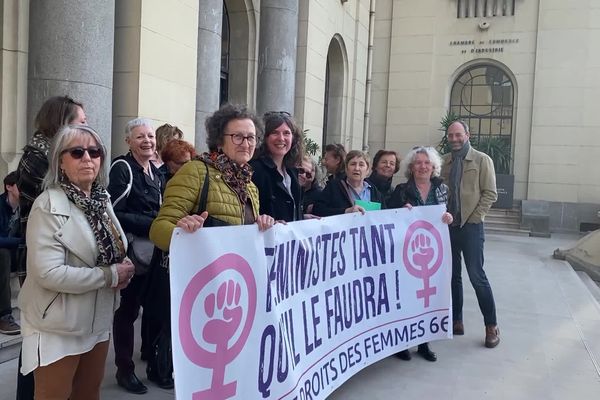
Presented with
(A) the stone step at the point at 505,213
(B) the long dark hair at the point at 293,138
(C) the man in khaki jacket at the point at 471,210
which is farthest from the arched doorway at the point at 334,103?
(B) the long dark hair at the point at 293,138

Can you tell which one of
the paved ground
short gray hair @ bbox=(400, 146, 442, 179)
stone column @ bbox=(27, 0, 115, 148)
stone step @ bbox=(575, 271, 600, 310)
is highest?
stone column @ bbox=(27, 0, 115, 148)

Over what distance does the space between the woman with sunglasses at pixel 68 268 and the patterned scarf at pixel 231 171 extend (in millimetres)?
600

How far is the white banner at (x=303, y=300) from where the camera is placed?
8.31ft

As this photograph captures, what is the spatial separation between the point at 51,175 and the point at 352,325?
2.32 meters

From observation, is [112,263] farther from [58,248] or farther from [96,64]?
[96,64]

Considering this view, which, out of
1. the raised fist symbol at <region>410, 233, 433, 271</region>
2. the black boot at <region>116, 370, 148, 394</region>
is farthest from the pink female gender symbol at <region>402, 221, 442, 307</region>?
the black boot at <region>116, 370, 148, 394</region>

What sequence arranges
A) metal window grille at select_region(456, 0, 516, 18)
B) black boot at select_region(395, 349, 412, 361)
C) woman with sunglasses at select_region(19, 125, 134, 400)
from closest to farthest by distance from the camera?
woman with sunglasses at select_region(19, 125, 134, 400) < black boot at select_region(395, 349, 412, 361) < metal window grille at select_region(456, 0, 516, 18)

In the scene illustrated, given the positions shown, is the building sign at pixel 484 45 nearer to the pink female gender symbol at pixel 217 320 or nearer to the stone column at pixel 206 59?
the stone column at pixel 206 59

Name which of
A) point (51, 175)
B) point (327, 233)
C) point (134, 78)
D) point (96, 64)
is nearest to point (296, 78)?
point (134, 78)

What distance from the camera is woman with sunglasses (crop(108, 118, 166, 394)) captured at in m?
3.54

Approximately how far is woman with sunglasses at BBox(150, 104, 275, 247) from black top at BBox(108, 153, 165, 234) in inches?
31.6

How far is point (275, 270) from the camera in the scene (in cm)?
298

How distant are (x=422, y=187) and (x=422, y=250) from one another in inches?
24.2

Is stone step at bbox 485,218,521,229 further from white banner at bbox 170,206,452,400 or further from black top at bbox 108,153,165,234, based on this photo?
black top at bbox 108,153,165,234
